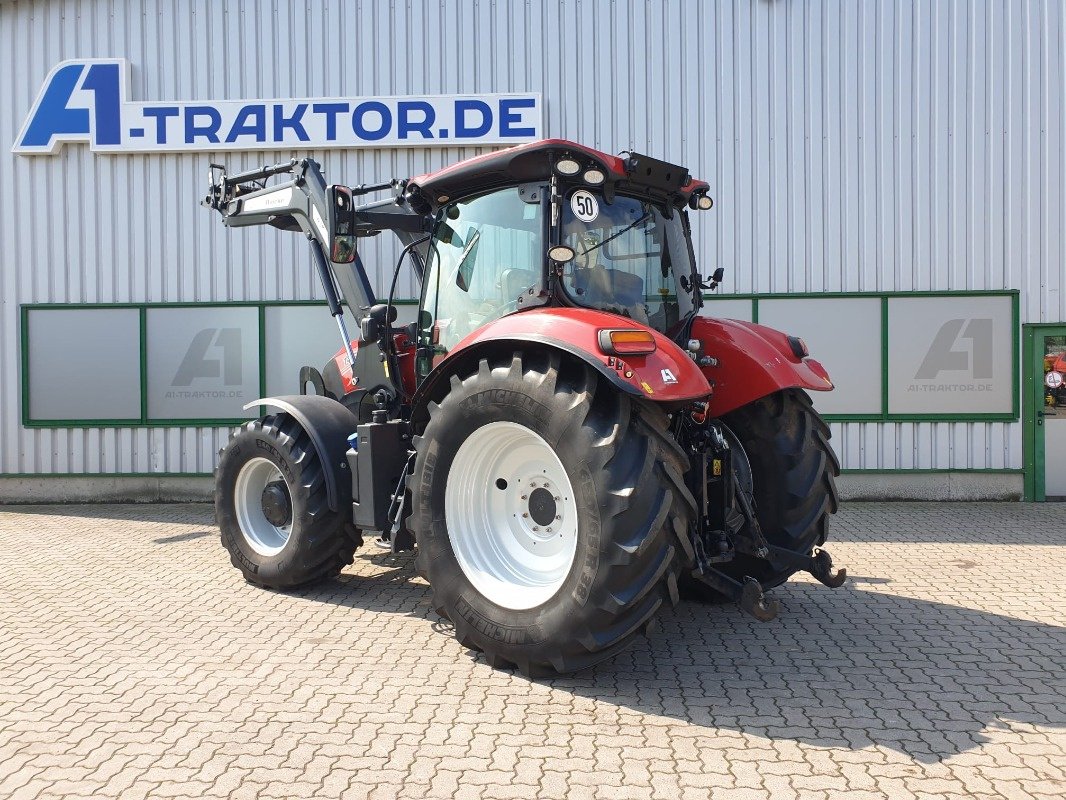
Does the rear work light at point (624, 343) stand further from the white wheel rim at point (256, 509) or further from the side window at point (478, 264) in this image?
the white wheel rim at point (256, 509)

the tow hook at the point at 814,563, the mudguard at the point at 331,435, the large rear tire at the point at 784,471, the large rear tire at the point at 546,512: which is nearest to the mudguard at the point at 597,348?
the large rear tire at the point at 546,512

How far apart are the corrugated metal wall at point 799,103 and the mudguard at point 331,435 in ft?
13.4

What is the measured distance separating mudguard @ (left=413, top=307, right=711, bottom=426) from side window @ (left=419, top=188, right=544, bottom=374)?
13.4 inches

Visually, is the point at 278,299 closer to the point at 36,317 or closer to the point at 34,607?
the point at 36,317

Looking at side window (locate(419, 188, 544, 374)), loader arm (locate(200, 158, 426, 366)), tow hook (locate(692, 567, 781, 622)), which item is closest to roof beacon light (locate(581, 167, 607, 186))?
side window (locate(419, 188, 544, 374))

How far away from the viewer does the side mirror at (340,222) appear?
4.93 meters

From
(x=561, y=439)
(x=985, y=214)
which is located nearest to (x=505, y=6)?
(x=985, y=214)

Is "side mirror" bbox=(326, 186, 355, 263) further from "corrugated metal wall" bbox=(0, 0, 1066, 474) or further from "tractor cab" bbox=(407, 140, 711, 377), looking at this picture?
"corrugated metal wall" bbox=(0, 0, 1066, 474)

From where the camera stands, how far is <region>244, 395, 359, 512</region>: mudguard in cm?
524

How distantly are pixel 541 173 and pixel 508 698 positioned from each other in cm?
255

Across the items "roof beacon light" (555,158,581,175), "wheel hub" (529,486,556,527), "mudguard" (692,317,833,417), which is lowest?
"wheel hub" (529,486,556,527)

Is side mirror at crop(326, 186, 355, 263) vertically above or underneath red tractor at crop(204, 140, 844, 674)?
above

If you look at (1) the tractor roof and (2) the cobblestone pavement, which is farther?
(1) the tractor roof

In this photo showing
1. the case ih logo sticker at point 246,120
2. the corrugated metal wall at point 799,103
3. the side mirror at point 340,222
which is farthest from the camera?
the case ih logo sticker at point 246,120
